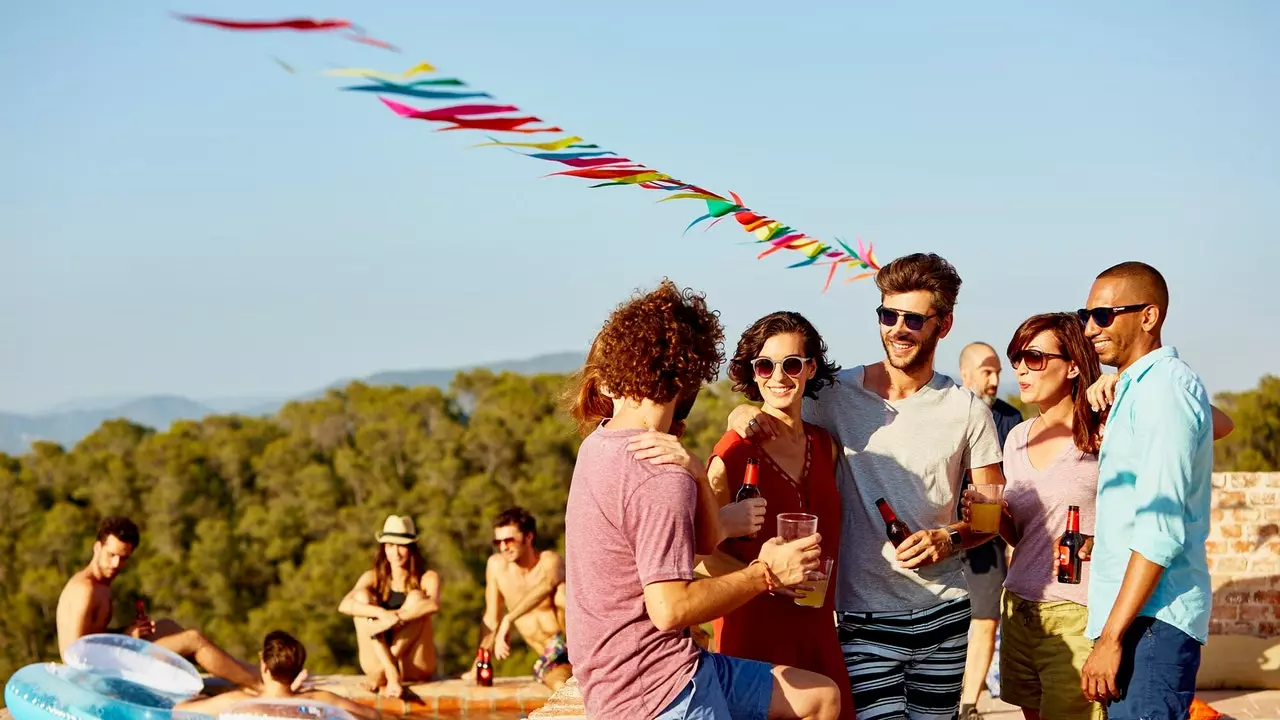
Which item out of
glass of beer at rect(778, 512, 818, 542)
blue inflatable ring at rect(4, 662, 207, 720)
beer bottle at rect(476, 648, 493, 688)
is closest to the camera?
glass of beer at rect(778, 512, 818, 542)

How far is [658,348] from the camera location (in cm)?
252

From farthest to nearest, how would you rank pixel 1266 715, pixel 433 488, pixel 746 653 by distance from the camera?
pixel 433 488 < pixel 1266 715 < pixel 746 653

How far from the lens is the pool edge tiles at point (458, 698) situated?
746 centimetres

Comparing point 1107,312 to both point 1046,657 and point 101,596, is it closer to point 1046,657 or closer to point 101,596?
point 1046,657

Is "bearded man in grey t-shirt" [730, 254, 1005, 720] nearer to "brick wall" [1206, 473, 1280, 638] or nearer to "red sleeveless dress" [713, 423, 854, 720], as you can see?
"red sleeveless dress" [713, 423, 854, 720]

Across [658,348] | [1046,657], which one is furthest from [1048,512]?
[658,348]

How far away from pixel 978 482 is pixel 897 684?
0.63 m

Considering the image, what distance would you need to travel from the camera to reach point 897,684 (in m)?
3.38

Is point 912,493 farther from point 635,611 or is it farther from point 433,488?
point 433,488

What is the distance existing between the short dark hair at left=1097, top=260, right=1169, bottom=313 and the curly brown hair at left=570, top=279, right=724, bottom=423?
3.64ft

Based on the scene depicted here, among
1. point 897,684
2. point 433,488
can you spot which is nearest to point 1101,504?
point 897,684

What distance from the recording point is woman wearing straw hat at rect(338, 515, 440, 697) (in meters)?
7.90

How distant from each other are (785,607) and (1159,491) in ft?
3.19

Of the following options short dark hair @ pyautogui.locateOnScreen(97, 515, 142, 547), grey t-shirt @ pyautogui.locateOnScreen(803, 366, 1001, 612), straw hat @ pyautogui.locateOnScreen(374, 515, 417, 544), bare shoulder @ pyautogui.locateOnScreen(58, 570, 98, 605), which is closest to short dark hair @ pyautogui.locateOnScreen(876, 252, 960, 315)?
grey t-shirt @ pyautogui.locateOnScreen(803, 366, 1001, 612)
